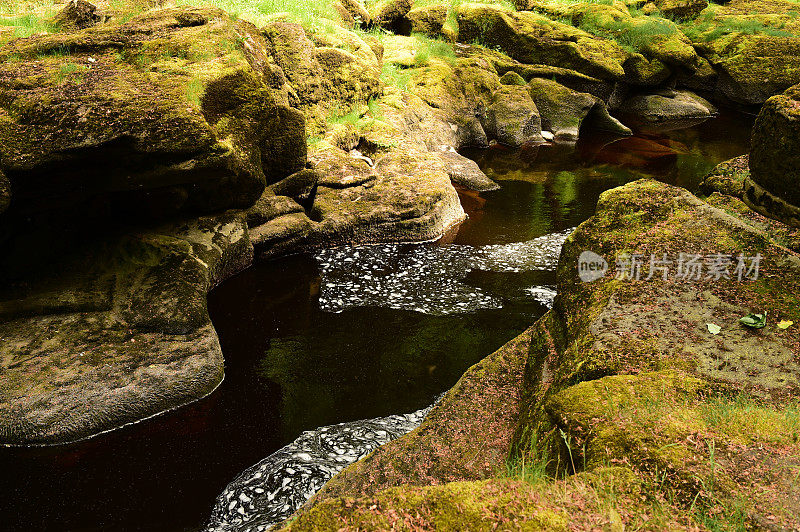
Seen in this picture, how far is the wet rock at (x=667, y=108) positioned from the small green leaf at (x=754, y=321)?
73.4ft

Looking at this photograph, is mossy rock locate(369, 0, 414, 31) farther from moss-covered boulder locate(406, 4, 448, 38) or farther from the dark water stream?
the dark water stream

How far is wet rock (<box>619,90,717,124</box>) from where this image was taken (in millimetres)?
24391

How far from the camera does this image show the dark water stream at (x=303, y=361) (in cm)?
536

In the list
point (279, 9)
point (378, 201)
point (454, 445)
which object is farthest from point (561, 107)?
point (454, 445)

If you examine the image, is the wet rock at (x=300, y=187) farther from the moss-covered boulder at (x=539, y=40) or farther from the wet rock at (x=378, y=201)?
the moss-covered boulder at (x=539, y=40)

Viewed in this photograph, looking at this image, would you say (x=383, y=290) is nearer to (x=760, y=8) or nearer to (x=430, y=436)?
(x=430, y=436)

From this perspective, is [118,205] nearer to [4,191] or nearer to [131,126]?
[131,126]

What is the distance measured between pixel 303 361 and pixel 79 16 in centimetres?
785

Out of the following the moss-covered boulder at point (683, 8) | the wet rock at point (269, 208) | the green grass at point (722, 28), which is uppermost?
the moss-covered boulder at point (683, 8)

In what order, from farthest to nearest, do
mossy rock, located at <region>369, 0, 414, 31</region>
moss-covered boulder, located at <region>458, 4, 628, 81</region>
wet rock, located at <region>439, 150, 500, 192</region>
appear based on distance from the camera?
1. moss-covered boulder, located at <region>458, 4, 628, 81</region>
2. mossy rock, located at <region>369, 0, 414, 31</region>
3. wet rock, located at <region>439, 150, 500, 192</region>

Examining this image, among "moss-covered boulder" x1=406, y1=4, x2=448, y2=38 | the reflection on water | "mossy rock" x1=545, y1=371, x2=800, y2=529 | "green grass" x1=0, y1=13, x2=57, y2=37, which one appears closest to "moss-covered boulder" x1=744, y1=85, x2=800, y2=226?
"mossy rock" x1=545, y1=371, x2=800, y2=529

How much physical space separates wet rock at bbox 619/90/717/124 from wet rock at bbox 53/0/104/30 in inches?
849

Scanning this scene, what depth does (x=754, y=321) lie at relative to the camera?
4.18 m

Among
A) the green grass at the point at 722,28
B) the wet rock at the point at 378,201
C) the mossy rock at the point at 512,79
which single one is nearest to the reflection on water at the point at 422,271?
the wet rock at the point at 378,201
